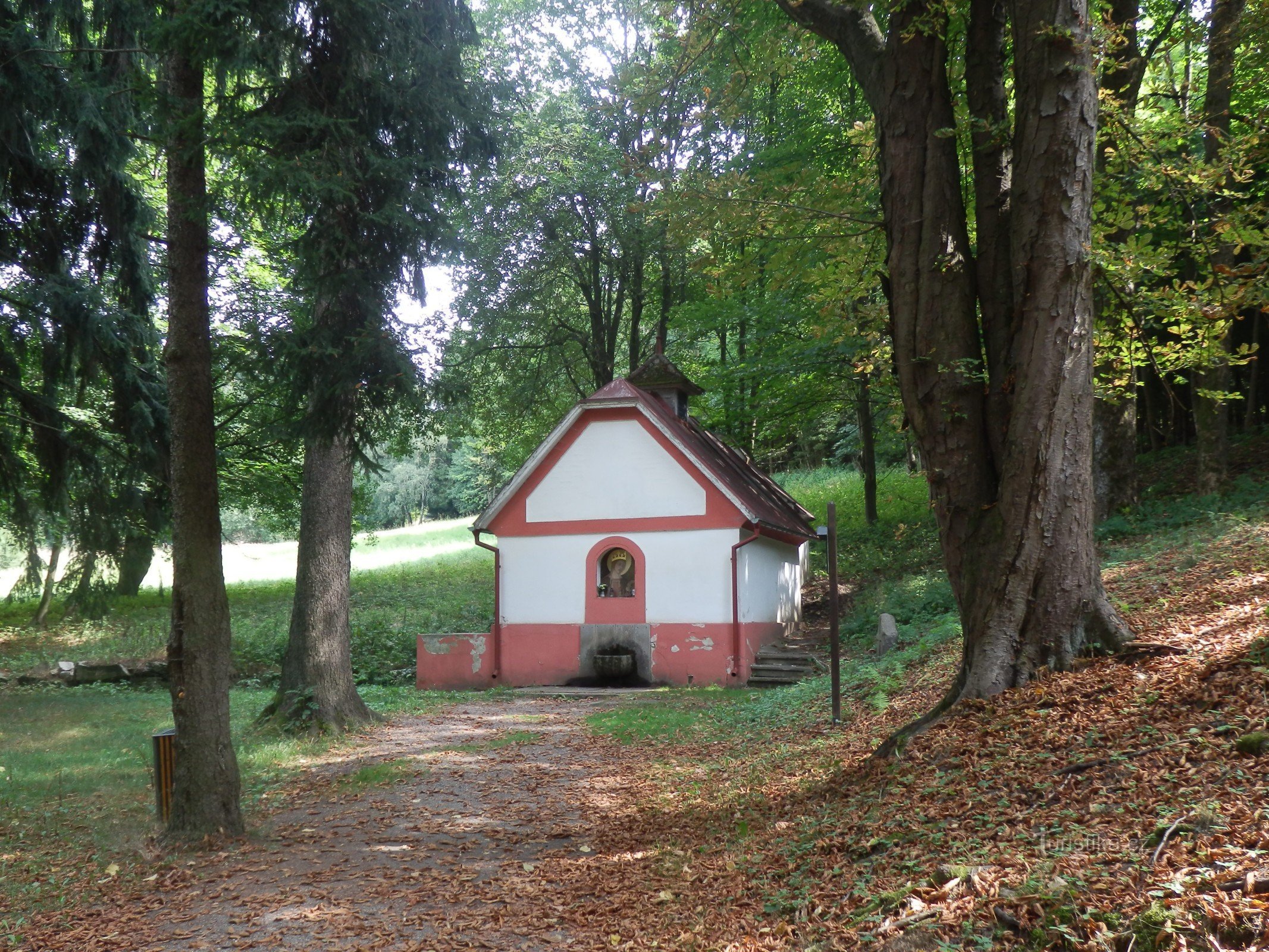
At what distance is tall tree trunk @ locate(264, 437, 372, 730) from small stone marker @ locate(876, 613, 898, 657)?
7.48 m

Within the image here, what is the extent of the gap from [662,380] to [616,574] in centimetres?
493

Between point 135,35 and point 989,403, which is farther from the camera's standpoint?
point 135,35

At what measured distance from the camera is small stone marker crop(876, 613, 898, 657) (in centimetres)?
1334

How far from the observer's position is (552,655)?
18.1 meters

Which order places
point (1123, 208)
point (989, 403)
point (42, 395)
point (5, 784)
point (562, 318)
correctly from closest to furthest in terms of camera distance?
point (989, 403) < point (1123, 208) < point (5, 784) < point (42, 395) < point (562, 318)

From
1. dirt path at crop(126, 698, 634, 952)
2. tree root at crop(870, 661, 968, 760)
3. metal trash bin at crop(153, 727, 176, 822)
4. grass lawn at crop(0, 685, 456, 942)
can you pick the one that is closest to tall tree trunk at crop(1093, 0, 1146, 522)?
tree root at crop(870, 661, 968, 760)

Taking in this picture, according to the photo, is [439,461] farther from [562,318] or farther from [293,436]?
[293,436]

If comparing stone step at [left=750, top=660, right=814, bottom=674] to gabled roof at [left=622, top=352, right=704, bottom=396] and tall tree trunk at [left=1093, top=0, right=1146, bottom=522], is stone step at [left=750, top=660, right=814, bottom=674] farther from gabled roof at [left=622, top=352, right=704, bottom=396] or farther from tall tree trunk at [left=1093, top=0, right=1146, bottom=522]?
gabled roof at [left=622, top=352, right=704, bottom=396]

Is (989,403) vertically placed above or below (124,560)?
above

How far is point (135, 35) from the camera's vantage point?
10641 millimetres

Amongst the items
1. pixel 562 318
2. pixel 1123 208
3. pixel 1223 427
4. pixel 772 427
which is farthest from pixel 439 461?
pixel 1123 208

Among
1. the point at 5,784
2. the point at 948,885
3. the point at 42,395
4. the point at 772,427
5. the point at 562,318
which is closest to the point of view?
the point at 948,885

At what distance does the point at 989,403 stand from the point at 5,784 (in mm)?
9315

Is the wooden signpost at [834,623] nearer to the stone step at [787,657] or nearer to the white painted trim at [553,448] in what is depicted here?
the stone step at [787,657]
